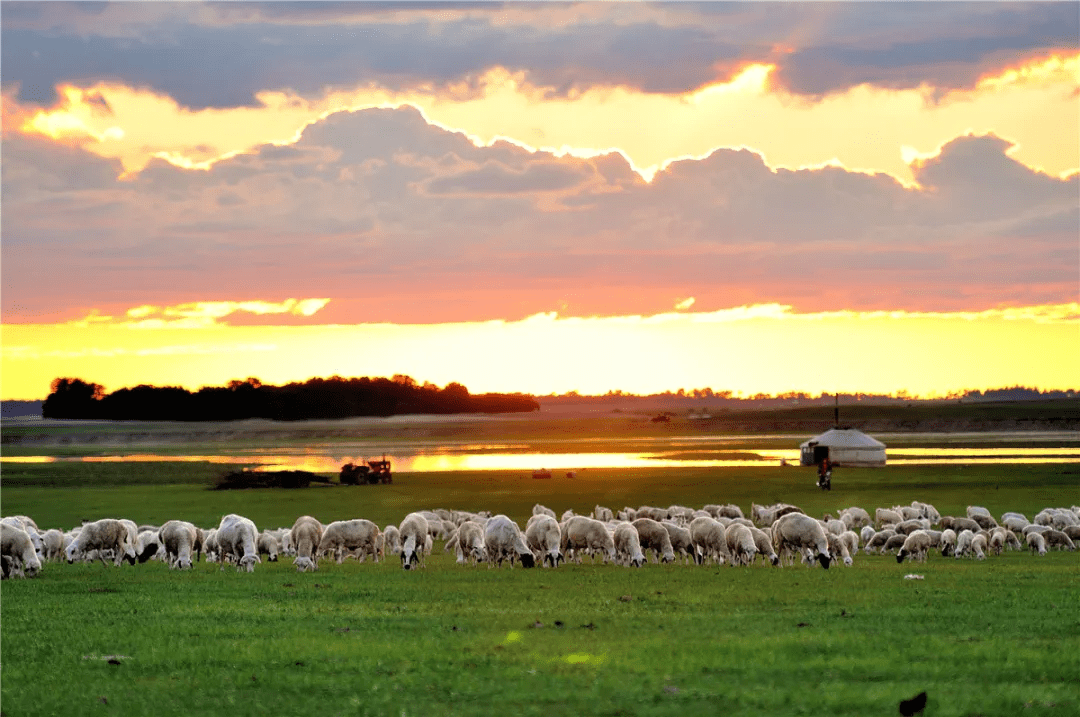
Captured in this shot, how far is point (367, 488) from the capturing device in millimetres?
77875

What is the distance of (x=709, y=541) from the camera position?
36.7 meters

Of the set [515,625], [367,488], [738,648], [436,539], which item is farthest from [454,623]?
[367,488]

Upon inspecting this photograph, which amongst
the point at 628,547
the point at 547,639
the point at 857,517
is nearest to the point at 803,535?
the point at 628,547

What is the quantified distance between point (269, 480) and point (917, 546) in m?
52.1

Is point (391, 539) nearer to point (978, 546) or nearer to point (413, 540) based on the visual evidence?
point (413, 540)

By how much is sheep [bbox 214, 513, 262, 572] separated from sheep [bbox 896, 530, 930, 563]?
57.7ft

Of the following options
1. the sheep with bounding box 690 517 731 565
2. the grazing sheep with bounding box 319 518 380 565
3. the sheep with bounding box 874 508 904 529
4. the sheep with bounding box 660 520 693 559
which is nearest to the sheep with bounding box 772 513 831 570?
the sheep with bounding box 690 517 731 565

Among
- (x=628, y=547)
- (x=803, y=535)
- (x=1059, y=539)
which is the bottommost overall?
(x=1059, y=539)

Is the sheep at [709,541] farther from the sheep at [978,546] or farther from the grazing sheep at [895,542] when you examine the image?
the sheep at [978,546]

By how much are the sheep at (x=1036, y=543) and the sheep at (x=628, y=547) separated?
41.8 ft

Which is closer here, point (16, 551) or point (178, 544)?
point (16, 551)

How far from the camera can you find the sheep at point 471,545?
37562mm

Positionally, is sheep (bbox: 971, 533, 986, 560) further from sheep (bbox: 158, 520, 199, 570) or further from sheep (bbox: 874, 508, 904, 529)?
sheep (bbox: 158, 520, 199, 570)

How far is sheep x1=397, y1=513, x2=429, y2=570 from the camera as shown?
35.3 m
